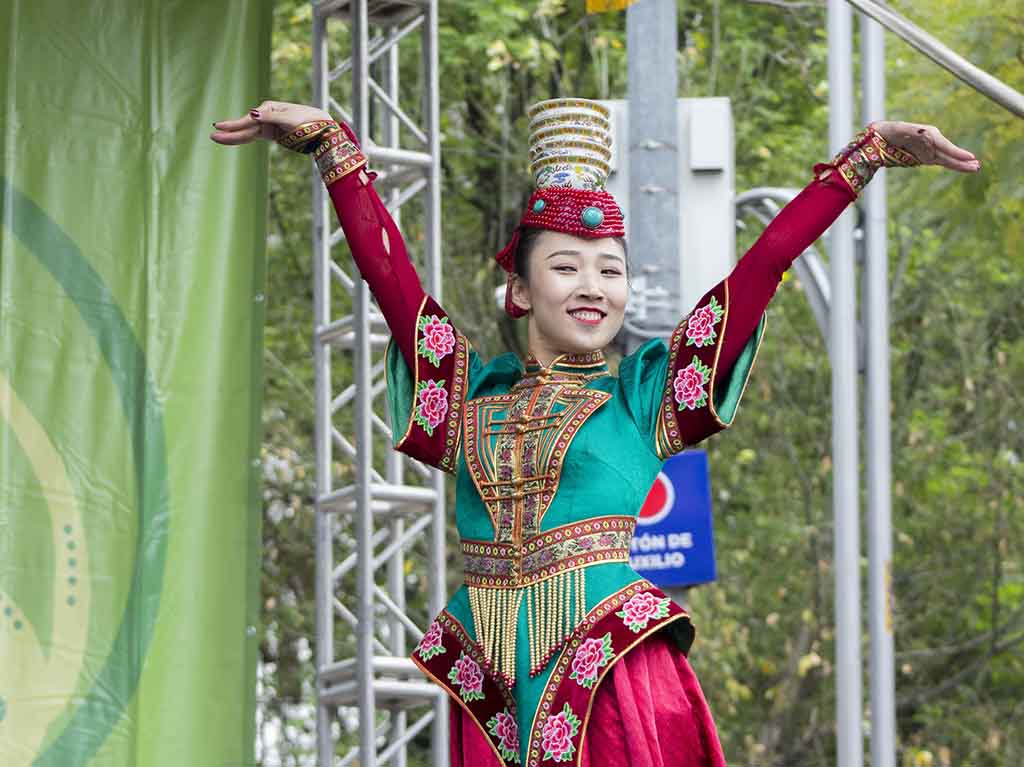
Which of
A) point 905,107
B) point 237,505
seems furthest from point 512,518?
point 905,107

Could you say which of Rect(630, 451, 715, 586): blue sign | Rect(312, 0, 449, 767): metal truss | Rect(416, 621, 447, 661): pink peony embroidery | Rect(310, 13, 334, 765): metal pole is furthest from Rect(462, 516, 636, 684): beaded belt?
Rect(630, 451, 715, 586): blue sign

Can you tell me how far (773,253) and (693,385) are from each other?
0.29 metres

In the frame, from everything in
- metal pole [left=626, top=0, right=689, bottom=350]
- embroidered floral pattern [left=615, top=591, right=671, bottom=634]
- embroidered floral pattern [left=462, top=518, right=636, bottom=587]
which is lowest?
embroidered floral pattern [left=615, top=591, right=671, bottom=634]

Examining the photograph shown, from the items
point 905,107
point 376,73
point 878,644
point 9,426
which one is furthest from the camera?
point 376,73

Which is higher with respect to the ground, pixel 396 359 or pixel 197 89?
pixel 197 89

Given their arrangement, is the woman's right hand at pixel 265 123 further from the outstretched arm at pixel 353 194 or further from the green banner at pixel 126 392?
the green banner at pixel 126 392

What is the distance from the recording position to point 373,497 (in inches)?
250

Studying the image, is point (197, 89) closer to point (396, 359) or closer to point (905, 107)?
point (396, 359)

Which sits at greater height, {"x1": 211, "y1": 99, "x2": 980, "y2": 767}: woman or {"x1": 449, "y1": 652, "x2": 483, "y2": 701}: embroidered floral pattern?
{"x1": 211, "y1": 99, "x2": 980, "y2": 767}: woman

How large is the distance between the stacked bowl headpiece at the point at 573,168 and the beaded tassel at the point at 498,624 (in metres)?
0.72

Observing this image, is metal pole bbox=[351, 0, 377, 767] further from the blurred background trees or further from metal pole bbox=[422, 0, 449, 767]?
the blurred background trees

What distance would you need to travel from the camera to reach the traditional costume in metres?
4.16

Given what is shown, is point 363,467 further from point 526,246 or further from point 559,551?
point 559,551

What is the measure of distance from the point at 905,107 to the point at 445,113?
5.20 meters
